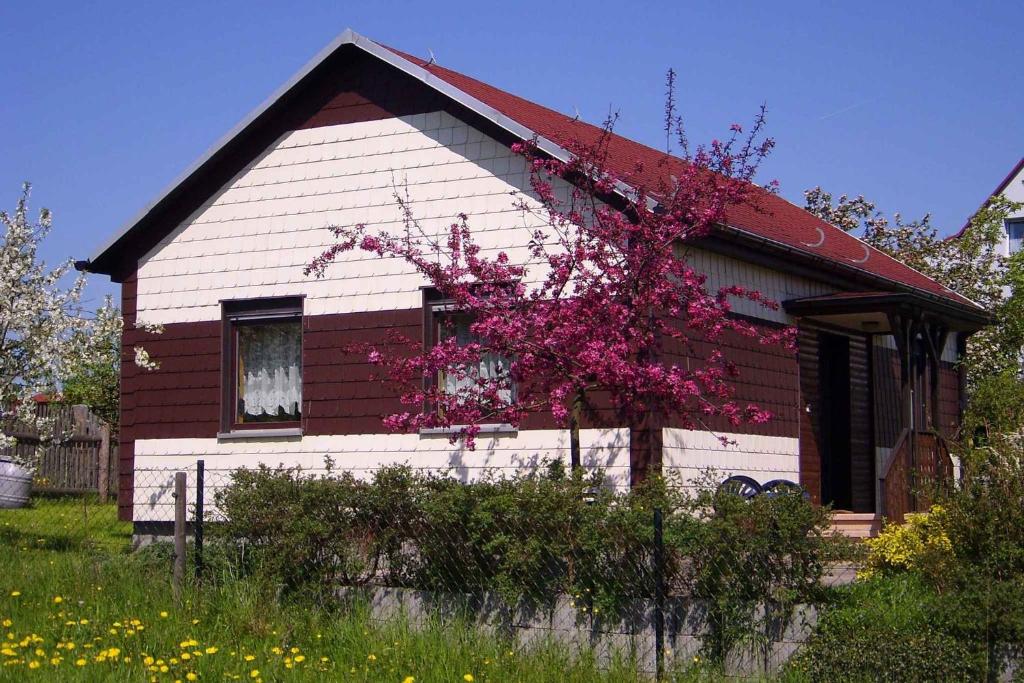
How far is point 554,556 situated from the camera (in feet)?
29.8

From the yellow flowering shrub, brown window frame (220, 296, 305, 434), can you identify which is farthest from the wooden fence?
the yellow flowering shrub

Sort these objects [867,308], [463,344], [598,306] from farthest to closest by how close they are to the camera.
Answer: [867,308], [463,344], [598,306]

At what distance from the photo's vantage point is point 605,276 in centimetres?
1180

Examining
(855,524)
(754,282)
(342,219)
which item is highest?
(342,219)

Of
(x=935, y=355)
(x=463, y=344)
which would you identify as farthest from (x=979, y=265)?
(x=463, y=344)

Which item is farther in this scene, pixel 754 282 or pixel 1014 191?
pixel 1014 191

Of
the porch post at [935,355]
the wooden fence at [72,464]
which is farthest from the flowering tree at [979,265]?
the wooden fence at [72,464]

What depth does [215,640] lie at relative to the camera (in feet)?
30.1

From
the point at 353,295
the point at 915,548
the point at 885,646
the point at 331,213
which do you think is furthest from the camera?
the point at 331,213

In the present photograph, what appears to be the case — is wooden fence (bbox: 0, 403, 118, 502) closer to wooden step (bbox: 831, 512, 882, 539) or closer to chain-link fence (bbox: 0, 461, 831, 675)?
wooden step (bbox: 831, 512, 882, 539)

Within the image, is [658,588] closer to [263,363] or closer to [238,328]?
[263,363]

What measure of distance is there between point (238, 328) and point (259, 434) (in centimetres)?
137

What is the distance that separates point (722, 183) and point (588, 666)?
5.10 m

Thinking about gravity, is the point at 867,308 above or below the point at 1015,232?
below
